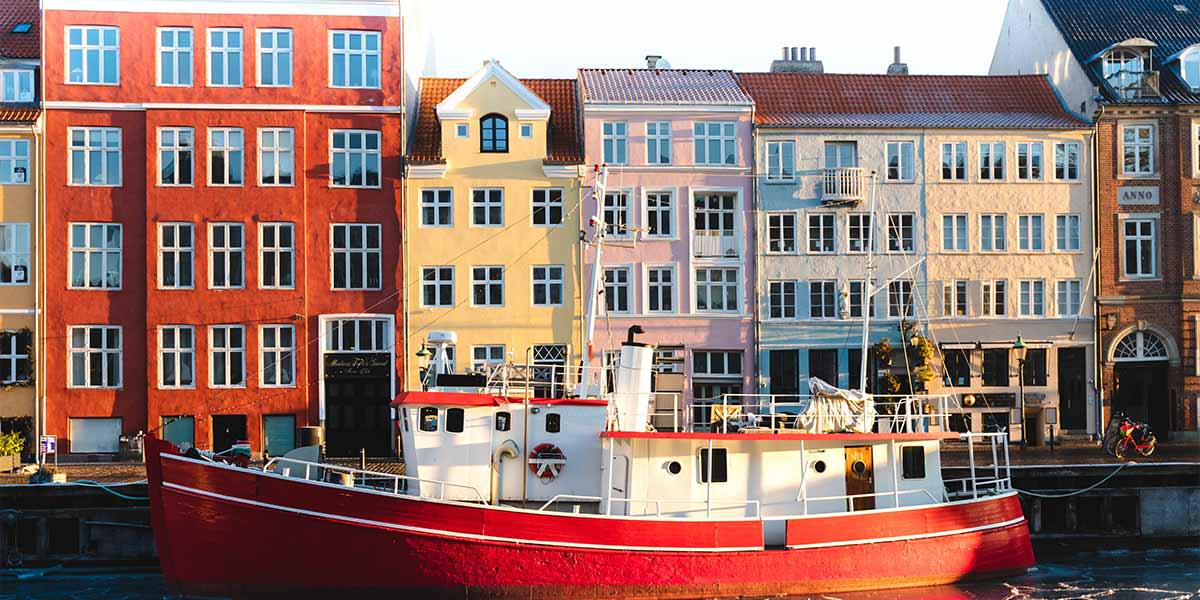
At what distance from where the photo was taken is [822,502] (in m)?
28.1

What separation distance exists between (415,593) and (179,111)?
64.0ft

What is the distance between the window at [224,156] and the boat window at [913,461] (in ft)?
68.4

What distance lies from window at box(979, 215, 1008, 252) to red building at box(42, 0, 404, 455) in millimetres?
17543

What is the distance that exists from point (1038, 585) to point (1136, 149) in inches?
728

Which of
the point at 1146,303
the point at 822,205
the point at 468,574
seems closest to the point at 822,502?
the point at 468,574

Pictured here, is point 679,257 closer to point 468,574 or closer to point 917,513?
point 917,513

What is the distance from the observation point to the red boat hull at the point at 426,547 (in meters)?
25.2

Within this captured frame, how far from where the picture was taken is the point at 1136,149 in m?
42.2

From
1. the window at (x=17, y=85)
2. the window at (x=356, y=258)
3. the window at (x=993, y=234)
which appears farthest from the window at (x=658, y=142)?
the window at (x=17, y=85)

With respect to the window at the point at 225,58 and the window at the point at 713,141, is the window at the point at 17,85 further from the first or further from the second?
the window at the point at 713,141

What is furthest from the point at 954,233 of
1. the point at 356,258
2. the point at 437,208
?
the point at 356,258

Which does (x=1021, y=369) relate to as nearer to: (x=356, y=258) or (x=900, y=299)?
(x=900, y=299)

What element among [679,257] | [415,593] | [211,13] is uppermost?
[211,13]

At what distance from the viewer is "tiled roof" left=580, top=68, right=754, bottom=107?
41406 mm
